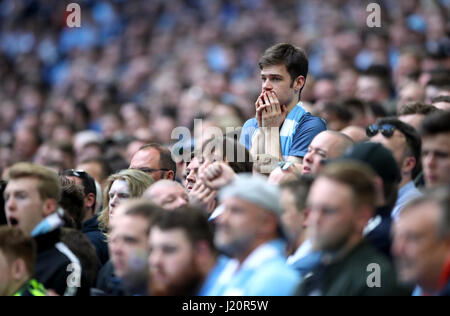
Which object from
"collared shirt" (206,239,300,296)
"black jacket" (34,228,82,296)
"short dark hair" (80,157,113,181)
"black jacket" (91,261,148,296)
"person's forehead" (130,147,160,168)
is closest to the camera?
"collared shirt" (206,239,300,296)

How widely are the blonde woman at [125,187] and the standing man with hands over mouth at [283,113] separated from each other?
0.92 meters

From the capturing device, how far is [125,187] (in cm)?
635

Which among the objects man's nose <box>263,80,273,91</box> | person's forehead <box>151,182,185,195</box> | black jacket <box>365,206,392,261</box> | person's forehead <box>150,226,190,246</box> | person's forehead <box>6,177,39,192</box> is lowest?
black jacket <box>365,206,392,261</box>

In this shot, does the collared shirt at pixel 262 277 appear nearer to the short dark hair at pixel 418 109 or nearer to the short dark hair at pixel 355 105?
the short dark hair at pixel 418 109

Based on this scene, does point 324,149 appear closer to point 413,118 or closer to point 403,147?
point 403,147

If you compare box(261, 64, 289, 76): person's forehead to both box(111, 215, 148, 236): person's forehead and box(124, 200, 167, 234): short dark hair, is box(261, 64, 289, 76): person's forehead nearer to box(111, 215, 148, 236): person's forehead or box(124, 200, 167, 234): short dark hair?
box(124, 200, 167, 234): short dark hair

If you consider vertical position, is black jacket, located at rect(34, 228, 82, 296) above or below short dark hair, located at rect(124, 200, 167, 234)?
below

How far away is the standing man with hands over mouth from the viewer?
Result: 6.45 m

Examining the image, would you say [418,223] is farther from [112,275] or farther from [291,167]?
[112,275]

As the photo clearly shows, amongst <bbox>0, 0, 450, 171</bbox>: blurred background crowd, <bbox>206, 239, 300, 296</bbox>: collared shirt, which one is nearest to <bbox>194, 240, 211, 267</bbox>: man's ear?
<bbox>206, 239, 300, 296</bbox>: collared shirt

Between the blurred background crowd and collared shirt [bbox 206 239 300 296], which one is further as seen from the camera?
the blurred background crowd

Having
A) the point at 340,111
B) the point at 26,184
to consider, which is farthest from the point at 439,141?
the point at 340,111

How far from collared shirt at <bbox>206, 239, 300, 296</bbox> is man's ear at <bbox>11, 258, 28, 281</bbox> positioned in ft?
4.40

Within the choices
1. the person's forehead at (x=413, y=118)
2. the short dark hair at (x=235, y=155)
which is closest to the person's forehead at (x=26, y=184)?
the short dark hair at (x=235, y=155)
